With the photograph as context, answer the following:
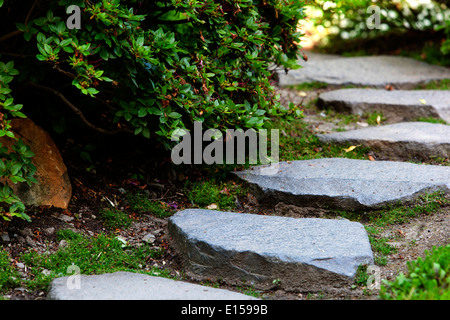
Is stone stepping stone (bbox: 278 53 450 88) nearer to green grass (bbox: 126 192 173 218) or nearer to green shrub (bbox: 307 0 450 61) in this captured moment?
green shrub (bbox: 307 0 450 61)

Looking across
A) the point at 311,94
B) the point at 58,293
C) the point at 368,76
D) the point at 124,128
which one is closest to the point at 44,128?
the point at 124,128

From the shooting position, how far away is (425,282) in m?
2.50

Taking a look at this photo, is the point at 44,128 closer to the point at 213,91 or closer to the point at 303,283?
the point at 213,91

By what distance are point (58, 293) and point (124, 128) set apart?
1.48 m

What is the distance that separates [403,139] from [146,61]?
248 centimetres

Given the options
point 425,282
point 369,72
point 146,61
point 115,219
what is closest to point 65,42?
point 146,61

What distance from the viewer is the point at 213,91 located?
3504 mm

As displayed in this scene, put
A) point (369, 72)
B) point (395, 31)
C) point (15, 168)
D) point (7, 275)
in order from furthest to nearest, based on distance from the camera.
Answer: point (395, 31), point (369, 72), point (15, 168), point (7, 275)

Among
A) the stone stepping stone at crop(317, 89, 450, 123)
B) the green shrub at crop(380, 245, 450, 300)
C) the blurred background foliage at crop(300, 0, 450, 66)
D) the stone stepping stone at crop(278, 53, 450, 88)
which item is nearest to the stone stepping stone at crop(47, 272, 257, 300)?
the green shrub at crop(380, 245, 450, 300)

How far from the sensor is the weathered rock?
3.43 meters

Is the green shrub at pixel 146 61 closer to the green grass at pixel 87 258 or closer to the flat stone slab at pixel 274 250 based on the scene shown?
the green grass at pixel 87 258

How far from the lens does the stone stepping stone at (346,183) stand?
3582 millimetres

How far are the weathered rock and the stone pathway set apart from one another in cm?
84
